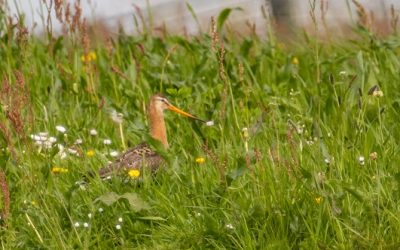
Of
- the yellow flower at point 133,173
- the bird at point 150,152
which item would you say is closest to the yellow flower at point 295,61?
the bird at point 150,152

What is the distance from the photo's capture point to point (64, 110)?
9.06 metres

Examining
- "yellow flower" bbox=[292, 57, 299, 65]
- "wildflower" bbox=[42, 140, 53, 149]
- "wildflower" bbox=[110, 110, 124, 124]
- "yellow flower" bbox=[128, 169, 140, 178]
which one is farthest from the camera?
"yellow flower" bbox=[292, 57, 299, 65]

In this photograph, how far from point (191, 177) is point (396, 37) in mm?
2762

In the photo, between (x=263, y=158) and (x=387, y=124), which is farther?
(x=387, y=124)

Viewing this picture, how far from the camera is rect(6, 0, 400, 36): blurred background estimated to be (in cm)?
984

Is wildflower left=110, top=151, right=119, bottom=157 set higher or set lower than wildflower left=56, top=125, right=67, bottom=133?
lower

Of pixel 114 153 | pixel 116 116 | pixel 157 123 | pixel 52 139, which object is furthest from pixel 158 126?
pixel 52 139

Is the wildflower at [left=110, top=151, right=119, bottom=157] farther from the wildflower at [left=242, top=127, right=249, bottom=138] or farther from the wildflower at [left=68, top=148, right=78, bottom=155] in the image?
the wildflower at [left=242, top=127, right=249, bottom=138]

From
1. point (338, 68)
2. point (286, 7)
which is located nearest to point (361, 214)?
point (338, 68)

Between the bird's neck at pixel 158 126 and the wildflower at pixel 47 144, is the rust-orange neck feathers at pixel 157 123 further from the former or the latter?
Answer: the wildflower at pixel 47 144

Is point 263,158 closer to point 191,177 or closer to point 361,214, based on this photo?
point 191,177

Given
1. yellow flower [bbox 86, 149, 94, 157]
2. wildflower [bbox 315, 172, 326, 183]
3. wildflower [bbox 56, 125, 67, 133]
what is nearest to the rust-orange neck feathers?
yellow flower [bbox 86, 149, 94, 157]

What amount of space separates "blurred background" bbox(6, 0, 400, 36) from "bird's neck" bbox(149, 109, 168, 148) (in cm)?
88

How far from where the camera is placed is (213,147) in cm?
794
